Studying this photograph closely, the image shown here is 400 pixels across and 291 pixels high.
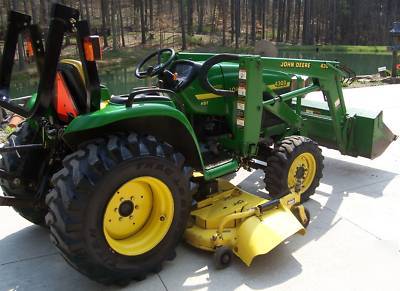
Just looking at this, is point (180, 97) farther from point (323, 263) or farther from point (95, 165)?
point (323, 263)

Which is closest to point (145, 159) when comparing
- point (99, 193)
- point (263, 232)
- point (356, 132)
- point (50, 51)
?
point (99, 193)

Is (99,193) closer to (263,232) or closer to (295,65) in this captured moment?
(263,232)

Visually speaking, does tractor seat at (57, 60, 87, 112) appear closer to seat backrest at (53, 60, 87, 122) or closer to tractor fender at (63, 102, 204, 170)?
seat backrest at (53, 60, 87, 122)

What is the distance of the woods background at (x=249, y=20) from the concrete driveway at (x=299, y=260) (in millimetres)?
29552

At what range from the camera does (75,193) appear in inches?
93.6

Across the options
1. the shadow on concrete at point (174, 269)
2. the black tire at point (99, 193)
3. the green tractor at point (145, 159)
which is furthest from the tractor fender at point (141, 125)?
the shadow on concrete at point (174, 269)

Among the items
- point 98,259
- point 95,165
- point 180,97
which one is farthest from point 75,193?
point 180,97

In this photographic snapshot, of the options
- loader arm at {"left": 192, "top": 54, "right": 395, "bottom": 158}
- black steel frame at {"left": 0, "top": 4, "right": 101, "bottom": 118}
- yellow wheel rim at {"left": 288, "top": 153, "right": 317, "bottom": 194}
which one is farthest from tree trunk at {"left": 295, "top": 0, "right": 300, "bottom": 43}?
black steel frame at {"left": 0, "top": 4, "right": 101, "bottom": 118}

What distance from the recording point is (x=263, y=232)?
2.93m

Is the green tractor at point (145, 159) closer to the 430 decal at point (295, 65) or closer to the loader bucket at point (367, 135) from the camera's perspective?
the 430 decal at point (295, 65)

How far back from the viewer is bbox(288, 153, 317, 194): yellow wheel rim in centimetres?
390

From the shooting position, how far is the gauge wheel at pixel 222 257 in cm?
289

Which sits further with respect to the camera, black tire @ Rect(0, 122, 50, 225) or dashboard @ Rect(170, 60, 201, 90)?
dashboard @ Rect(170, 60, 201, 90)

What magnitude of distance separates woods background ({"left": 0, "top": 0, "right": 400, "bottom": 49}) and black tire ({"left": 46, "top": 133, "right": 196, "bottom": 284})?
30.3 meters
